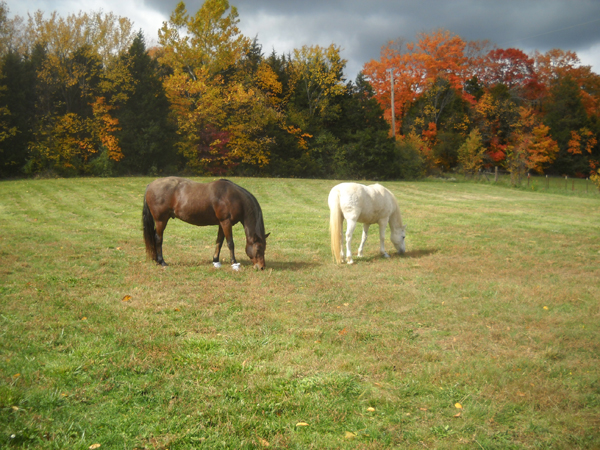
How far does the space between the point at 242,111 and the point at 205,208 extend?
83.0 feet


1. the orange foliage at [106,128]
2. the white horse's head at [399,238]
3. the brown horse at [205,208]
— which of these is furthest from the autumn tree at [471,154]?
the brown horse at [205,208]

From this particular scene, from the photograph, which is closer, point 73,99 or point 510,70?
point 73,99

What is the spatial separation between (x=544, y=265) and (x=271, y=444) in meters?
8.78

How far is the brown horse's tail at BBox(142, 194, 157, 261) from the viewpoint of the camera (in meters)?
9.01

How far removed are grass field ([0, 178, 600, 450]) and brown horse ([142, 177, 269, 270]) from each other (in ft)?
1.74

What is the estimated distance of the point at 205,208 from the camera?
890 cm

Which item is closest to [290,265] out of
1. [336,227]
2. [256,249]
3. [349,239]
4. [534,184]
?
[256,249]

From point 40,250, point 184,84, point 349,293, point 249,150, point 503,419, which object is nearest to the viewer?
point 503,419

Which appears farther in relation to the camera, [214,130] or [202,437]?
[214,130]

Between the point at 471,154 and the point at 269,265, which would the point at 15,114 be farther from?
the point at 471,154

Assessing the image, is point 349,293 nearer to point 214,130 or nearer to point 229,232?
point 229,232

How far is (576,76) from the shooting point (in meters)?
50.5

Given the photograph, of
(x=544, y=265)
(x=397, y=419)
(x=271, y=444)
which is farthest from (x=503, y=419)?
(x=544, y=265)

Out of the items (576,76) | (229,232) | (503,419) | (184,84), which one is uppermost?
(576,76)
